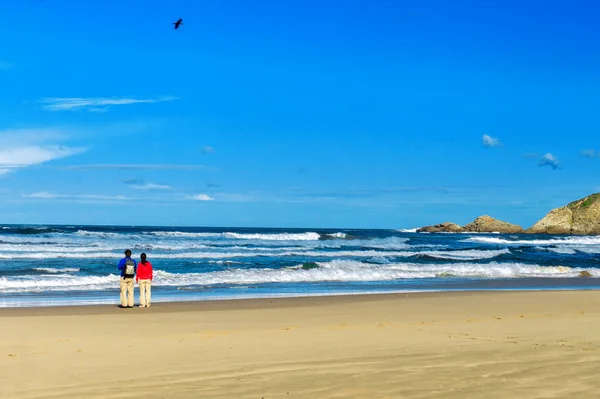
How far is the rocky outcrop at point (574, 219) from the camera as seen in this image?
108 metres

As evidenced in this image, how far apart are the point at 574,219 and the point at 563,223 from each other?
5.94ft

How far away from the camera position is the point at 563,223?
11212 centimetres

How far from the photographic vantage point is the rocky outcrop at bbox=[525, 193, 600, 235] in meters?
108

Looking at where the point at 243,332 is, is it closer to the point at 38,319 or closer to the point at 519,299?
the point at 38,319

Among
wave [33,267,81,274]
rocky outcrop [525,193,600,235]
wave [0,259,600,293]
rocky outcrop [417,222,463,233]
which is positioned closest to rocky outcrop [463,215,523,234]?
rocky outcrop [417,222,463,233]

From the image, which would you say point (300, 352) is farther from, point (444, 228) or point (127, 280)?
point (444, 228)

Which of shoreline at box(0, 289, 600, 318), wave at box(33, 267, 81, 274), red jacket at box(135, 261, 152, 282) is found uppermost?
red jacket at box(135, 261, 152, 282)

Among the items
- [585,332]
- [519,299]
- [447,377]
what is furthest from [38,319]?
[519,299]

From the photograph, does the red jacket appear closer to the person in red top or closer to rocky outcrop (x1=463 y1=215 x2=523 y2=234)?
the person in red top

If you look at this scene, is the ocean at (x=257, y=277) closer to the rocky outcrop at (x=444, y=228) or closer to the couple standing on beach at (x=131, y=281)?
the couple standing on beach at (x=131, y=281)

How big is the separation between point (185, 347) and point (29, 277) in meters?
16.5

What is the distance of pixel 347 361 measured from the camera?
8.18 meters

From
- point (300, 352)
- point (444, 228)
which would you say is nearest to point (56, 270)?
point (300, 352)

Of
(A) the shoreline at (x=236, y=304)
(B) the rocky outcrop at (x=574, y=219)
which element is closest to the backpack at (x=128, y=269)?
(A) the shoreline at (x=236, y=304)
